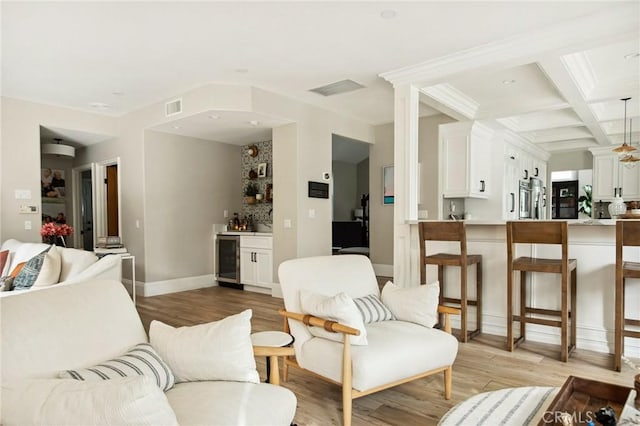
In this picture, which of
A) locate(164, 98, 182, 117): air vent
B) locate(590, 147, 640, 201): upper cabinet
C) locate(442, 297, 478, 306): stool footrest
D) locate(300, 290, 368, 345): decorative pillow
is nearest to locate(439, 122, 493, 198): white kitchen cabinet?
locate(442, 297, 478, 306): stool footrest

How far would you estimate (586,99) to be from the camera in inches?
185

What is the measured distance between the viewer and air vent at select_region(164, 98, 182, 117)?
512cm

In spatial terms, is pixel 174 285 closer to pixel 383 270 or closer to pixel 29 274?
pixel 29 274

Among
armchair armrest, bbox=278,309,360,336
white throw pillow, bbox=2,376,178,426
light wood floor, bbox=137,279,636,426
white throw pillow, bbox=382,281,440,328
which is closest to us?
white throw pillow, bbox=2,376,178,426

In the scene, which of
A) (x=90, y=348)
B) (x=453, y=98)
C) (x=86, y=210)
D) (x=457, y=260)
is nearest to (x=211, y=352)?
(x=90, y=348)

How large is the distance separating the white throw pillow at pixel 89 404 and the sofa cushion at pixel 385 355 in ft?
3.99

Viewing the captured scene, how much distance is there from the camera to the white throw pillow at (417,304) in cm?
258

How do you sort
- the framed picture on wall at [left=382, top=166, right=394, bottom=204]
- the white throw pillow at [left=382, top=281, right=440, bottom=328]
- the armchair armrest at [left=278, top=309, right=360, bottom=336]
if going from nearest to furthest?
the armchair armrest at [left=278, top=309, right=360, bottom=336]
the white throw pillow at [left=382, top=281, right=440, bottom=328]
the framed picture on wall at [left=382, top=166, right=394, bottom=204]

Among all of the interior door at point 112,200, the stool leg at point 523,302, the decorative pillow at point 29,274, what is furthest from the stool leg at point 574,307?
the interior door at point 112,200

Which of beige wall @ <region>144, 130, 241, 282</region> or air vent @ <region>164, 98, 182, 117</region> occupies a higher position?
air vent @ <region>164, 98, 182, 117</region>

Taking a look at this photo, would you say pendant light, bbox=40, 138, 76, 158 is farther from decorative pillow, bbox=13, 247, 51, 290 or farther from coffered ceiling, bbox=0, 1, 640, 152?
decorative pillow, bbox=13, 247, 51, 290

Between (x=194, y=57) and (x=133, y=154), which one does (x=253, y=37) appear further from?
(x=133, y=154)

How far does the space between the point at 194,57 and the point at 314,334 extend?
3.01 meters

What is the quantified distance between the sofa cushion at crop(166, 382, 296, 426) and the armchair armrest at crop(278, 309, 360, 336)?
52 centimetres
